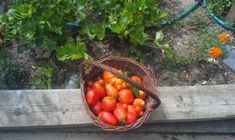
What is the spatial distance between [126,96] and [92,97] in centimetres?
21

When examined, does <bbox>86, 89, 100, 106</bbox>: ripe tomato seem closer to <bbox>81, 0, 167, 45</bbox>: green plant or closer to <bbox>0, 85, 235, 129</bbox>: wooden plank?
<bbox>0, 85, 235, 129</bbox>: wooden plank

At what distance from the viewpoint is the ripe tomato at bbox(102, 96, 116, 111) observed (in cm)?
219

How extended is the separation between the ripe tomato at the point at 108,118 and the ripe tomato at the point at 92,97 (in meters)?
0.10

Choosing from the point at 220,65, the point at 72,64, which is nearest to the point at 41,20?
the point at 72,64

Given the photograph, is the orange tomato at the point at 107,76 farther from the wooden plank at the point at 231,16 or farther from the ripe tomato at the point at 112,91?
the wooden plank at the point at 231,16

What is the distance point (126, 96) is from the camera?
2227mm

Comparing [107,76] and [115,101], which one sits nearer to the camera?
[115,101]

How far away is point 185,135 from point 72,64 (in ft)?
3.22

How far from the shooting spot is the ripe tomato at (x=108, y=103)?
86.0 inches

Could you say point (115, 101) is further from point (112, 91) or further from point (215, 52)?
point (215, 52)

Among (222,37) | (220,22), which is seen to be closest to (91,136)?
(222,37)

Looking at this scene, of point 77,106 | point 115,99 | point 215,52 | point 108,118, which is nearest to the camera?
point 108,118

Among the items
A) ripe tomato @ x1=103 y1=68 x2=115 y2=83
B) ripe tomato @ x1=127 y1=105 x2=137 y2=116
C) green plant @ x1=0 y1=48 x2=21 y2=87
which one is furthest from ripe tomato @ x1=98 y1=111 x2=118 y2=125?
green plant @ x1=0 y1=48 x2=21 y2=87

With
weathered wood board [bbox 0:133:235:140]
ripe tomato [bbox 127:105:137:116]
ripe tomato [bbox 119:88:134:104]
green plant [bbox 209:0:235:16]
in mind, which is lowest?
weathered wood board [bbox 0:133:235:140]
